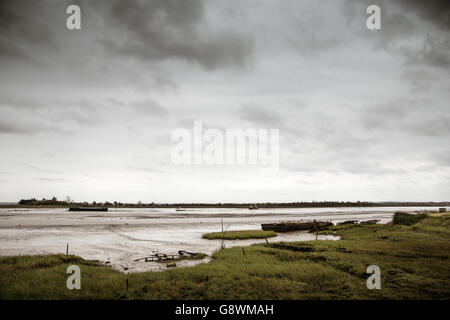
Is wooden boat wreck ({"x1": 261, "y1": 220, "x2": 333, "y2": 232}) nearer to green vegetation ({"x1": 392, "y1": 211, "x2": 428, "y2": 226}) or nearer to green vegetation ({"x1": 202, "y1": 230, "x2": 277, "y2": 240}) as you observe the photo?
green vegetation ({"x1": 202, "y1": 230, "x2": 277, "y2": 240})

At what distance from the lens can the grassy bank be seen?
38.5ft

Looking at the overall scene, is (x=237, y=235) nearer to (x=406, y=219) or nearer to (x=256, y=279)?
(x=256, y=279)

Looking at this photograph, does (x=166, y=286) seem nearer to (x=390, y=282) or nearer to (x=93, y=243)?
(x=390, y=282)

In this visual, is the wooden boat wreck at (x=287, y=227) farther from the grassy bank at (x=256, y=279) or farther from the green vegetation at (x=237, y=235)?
the grassy bank at (x=256, y=279)

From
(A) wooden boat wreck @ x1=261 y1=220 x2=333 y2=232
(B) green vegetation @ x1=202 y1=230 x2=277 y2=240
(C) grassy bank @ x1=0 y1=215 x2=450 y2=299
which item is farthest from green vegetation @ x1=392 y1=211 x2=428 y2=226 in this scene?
(C) grassy bank @ x1=0 y1=215 x2=450 y2=299

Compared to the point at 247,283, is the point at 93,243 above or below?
below

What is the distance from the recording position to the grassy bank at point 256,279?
38.5 ft

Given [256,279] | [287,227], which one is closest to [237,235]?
[287,227]

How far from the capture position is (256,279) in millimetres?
13688

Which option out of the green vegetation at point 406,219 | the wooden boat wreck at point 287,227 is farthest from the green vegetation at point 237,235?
the green vegetation at point 406,219

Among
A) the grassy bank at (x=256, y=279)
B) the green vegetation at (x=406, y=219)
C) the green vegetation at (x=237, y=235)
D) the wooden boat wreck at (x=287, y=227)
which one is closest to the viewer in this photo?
the grassy bank at (x=256, y=279)
